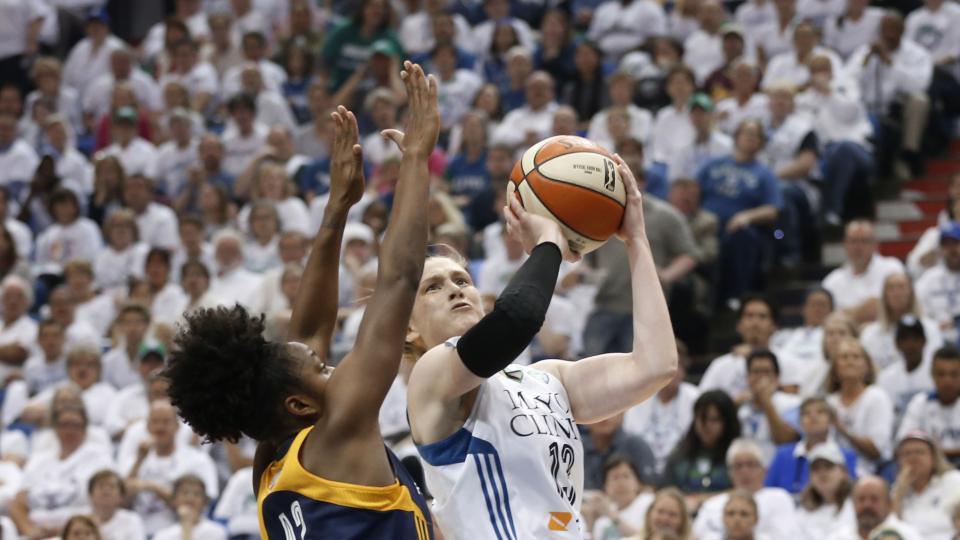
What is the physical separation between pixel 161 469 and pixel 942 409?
5.07 m

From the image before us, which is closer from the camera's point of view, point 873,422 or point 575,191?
point 575,191

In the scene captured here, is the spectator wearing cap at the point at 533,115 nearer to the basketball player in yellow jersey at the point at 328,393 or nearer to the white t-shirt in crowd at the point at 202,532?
the white t-shirt in crowd at the point at 202,532

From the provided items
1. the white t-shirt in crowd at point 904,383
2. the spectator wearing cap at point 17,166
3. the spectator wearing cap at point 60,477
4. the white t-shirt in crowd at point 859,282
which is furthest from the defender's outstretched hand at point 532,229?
the spectator wearing cap at point 17,166

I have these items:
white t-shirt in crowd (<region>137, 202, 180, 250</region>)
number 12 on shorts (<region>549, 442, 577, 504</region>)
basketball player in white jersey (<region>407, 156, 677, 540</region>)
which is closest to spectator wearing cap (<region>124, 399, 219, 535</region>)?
white t-shirt in crowd (<region>137, 202, 180, 250</region>)

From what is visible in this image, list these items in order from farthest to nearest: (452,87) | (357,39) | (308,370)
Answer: (357,39), (452,87), (308,370)

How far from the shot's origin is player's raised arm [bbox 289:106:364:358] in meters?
4.43

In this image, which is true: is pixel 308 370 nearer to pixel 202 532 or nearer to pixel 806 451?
pixel 806 451

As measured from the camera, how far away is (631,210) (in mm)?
4375

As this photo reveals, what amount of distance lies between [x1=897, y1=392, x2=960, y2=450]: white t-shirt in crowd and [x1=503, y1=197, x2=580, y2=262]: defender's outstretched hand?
5.61m

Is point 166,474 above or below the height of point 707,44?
below

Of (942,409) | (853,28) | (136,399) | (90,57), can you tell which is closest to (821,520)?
(942,409)

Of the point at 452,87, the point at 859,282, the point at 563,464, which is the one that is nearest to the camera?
the point at 563,464

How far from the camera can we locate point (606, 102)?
552 inches

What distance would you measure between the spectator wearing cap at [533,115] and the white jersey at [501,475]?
9.16 metres
